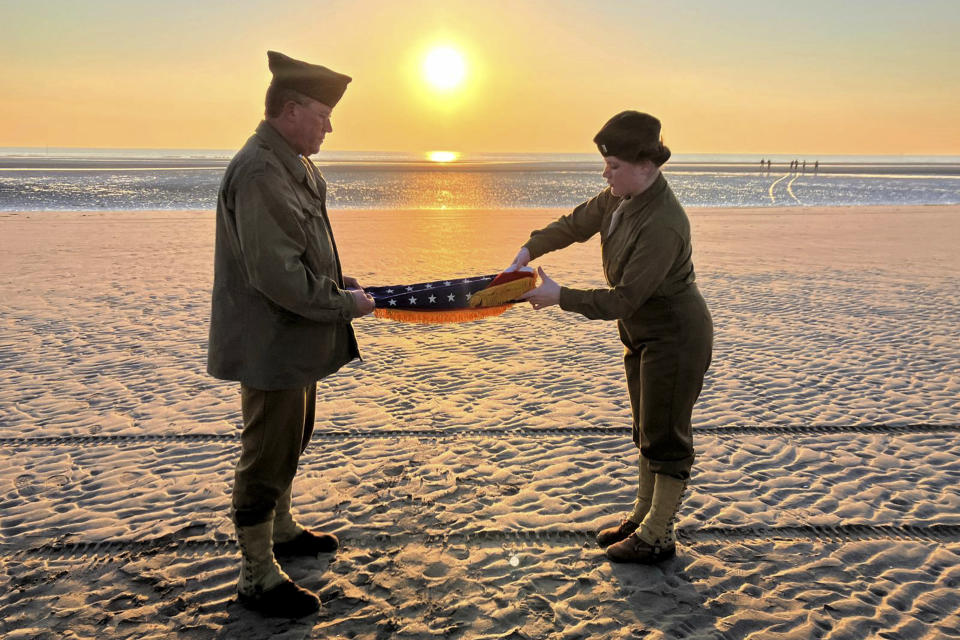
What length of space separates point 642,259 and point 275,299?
1.79 metres

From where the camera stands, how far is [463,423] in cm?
556

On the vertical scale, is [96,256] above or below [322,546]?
above

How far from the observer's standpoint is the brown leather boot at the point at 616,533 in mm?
3770

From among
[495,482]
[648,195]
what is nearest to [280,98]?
[648,195]

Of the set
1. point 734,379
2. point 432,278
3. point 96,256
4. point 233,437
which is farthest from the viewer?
point 96,256

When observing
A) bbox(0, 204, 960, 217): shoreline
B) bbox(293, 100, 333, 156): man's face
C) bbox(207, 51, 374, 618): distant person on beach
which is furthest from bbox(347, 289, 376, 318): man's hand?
bbox(0, 204, 960, 217): shoreline

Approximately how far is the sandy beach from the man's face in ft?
7.73

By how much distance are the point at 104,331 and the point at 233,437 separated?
439 centimetres

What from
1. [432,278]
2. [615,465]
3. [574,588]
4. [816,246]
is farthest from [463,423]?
[816,246]

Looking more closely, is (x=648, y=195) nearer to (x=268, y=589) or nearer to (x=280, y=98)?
(x=280, y=98)

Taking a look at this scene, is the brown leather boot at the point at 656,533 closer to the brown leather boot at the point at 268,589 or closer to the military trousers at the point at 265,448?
the brown leather boot at the point at 268,589

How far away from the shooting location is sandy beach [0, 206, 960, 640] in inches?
127

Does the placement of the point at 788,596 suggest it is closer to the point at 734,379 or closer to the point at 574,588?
the point at 574,588

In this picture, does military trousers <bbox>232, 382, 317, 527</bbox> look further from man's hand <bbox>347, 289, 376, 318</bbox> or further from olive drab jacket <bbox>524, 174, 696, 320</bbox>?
olive drab jacket <bbox>524, 174, 696, 320</bbox>
